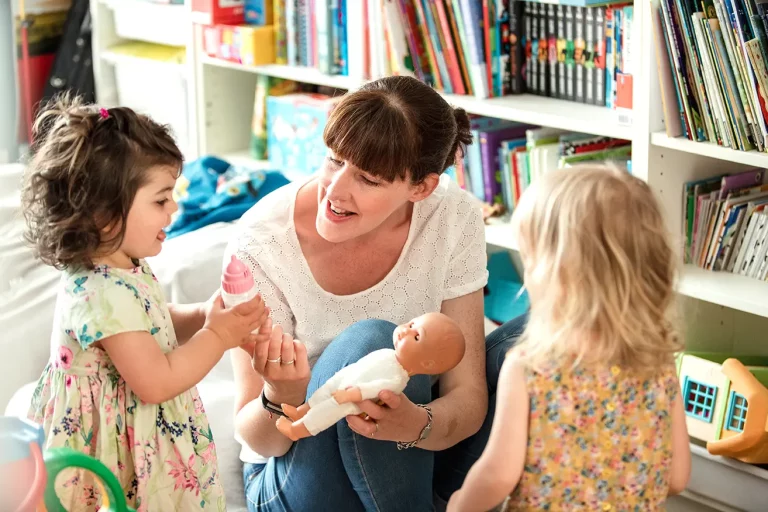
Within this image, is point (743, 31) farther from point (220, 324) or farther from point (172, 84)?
point (172, 84)

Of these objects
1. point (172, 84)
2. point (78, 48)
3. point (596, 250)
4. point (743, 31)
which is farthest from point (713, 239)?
point (78, 48)

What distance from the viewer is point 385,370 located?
1.34 meters

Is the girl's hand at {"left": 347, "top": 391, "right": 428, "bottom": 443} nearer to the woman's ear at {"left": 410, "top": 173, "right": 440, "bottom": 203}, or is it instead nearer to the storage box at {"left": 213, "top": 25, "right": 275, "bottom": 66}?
the woman's ear at {"left": 410, "top": 173, "right": 440, "bottom": 203}

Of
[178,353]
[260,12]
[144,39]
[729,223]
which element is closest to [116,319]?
[178,353]

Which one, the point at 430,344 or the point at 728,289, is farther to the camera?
the point at 728,289

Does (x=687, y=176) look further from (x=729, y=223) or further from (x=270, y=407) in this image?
(x=270, y=407)

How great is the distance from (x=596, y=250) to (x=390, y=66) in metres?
1.51

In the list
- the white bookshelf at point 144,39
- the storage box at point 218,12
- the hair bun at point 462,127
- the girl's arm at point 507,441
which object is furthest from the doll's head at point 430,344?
the white bookshelf at point 144,39

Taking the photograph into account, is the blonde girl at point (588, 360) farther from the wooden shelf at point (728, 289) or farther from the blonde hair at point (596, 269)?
the wooden shelf at point (728, 289)

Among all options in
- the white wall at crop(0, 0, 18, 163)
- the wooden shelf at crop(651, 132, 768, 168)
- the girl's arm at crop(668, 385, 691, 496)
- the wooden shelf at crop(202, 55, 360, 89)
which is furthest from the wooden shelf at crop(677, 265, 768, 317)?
the white wall at crop(0, 0, 18, 163)

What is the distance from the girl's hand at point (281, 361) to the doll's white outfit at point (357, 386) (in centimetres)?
7

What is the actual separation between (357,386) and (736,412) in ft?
3.27

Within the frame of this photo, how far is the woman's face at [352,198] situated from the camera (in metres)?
1.56

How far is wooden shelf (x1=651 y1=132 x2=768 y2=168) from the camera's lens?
1.91 m
